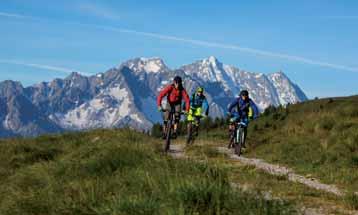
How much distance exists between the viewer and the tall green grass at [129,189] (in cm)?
818

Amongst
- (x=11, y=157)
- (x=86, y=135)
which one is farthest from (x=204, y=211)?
(x=86, y=135)

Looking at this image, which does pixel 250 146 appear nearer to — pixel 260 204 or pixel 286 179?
pixel 286 179

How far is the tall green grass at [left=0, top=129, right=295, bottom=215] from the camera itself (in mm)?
8180

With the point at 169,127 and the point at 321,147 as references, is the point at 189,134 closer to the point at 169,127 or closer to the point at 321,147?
the point at 169,127

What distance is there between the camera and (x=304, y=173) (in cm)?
1717

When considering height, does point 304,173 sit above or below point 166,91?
below

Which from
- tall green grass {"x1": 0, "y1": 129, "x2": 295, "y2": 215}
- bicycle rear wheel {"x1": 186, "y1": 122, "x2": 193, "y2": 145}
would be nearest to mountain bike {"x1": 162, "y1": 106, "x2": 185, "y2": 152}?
bicycle rear wheel {"x1": 186, "y1": 122, "x2": 193, "y2": 145}

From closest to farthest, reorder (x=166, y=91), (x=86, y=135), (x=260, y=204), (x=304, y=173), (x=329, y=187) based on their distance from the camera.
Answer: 1. (x=260, y=204)
2. (x=329, y=187)
3. (x=304, y=173)
4. (x=166, y=91)
5. (x=86, y=135)

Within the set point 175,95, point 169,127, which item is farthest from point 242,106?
point 169,127

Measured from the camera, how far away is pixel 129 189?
32.1 ft

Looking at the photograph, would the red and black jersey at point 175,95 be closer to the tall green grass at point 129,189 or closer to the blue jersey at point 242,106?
the blue jersey at point 242,106

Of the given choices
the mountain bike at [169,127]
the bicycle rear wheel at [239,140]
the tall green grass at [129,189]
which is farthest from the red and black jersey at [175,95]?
the tall green grass at [129,189]

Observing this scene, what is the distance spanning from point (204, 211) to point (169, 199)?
547mm

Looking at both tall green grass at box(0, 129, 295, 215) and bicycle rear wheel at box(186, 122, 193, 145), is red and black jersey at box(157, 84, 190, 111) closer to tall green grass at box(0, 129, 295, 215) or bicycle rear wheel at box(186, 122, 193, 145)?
bicycle rear wheel at box(186, 122, 193, 145)
